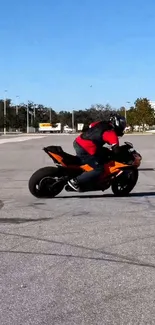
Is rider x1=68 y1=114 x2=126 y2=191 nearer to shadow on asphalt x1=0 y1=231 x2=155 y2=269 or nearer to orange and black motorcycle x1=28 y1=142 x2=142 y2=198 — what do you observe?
orange and black motorcycle x1=28 y1=142 x2=142 y2=198

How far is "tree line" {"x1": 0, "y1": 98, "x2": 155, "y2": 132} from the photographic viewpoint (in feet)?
387

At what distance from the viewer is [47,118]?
178 metres

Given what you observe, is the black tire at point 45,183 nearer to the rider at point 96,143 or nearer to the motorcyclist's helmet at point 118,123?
Result: the rider at point 96,143

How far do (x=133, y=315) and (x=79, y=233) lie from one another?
325 centimetres

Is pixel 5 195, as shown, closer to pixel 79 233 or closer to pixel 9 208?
pixel 9 208

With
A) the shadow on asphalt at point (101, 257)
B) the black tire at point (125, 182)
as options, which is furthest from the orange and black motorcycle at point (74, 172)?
the shadow on asphalt at point (101, 257)

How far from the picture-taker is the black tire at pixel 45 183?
36.6 ft

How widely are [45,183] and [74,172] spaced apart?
2.11 feet

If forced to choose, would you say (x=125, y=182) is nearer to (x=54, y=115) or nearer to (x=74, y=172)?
(x=74, y=172)

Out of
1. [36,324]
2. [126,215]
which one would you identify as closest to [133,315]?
[36,324]

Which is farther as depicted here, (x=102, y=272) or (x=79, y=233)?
(x=79, y=233)

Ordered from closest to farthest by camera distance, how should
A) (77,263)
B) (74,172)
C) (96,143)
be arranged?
(77,263)
(74,172)
(96,143)

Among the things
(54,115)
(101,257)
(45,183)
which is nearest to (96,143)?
(45,183)

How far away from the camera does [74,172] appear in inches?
439
